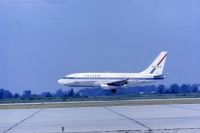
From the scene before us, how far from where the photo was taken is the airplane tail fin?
9899 cm

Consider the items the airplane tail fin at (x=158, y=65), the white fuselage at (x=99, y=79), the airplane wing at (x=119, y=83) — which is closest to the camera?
the airplane wing at (x=119, y=83)

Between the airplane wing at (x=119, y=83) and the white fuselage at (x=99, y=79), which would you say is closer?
the airplane wing at (x=119, y=83)

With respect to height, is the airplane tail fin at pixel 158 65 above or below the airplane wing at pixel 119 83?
above

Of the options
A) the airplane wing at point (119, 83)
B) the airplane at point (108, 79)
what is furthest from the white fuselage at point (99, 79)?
the airplane wing at point (119, 83)

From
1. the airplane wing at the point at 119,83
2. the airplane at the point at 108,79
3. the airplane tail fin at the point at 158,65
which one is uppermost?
the airplane tail fin at the point at 158,65

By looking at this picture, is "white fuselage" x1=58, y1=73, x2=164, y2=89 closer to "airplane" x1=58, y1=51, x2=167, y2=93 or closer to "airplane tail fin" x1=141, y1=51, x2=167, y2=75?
"airplane" x1=58, y1=51, x2=167, y2=93

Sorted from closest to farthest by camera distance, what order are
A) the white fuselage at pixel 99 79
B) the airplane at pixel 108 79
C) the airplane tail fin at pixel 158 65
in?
the airplane at pixel 108 79 < the white fuselage at pixel 99 79 < the airplane tail fin at pixel 158 65

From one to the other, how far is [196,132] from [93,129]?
446cm

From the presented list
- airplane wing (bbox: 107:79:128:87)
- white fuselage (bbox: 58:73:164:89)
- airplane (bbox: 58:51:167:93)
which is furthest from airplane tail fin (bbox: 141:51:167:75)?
airplane wing (bbox: 107:79:128:87)

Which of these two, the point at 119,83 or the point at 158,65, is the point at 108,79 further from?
the point at 158,65

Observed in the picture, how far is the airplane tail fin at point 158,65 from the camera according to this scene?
9899cm

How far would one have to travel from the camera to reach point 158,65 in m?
100

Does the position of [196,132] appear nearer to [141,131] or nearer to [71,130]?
[141,131]

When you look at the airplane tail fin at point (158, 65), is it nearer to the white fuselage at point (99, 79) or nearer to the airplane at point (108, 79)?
the airplane at point (108, 79)
